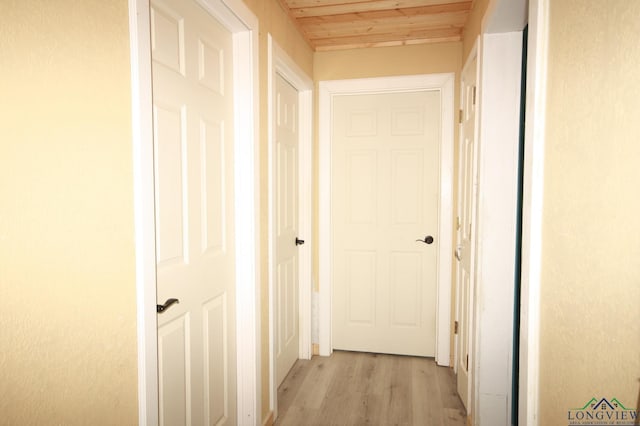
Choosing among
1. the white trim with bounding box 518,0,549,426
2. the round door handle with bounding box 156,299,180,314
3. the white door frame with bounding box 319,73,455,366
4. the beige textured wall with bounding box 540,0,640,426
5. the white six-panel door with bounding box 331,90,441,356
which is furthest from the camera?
the white six-panel door with bounding box 331,90,441,356

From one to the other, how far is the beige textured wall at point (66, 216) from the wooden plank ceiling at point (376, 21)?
5.53 feet

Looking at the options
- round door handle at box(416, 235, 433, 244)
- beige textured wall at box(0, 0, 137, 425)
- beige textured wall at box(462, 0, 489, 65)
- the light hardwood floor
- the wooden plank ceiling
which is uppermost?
the wooden plank ceiling

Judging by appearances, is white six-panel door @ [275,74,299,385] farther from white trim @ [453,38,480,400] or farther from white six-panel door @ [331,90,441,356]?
white trim @ [453,38,480,400]

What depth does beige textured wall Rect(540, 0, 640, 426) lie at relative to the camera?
0.64 m

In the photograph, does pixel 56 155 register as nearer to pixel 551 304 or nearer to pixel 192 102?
pixel 192 102

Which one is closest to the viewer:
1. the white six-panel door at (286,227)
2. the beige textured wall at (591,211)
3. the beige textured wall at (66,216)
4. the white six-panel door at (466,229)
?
the beige textured wall at (591,211)

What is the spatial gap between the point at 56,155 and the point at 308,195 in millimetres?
2241

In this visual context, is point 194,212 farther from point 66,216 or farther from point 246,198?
point 66,216

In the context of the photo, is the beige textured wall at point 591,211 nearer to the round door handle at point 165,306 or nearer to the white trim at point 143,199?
the white trim at point 143,199

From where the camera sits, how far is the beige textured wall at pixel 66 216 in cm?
75

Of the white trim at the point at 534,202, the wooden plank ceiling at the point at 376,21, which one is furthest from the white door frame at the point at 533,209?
the wooden plank ceiling at the point at 376,21

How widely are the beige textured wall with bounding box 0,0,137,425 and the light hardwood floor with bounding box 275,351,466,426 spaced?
151 cm

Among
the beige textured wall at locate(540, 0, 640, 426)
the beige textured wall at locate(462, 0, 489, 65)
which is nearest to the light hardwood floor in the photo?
the beige textured wall at locate(540, 0, 640, 426)

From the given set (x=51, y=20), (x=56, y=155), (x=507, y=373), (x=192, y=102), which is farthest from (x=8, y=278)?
(x=507, y=373)
